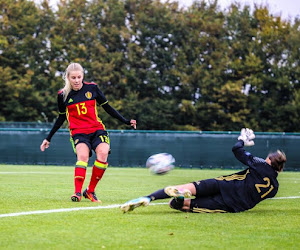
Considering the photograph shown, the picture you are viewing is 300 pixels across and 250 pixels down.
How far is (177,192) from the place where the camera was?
24.2 feet

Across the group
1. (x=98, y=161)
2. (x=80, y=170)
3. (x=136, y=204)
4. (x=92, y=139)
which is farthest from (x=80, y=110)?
(x=136, y=204)

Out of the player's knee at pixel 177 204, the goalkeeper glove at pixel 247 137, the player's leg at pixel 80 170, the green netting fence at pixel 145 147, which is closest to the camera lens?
the player's knee at pixel 177 204

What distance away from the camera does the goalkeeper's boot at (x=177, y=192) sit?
24.1ft

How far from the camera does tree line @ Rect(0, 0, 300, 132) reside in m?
47.2

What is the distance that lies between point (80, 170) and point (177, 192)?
1980mm

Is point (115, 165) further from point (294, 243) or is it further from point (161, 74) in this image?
point (161, 74)

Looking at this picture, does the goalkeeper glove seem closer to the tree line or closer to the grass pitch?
the grass pitch

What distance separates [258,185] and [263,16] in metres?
43.6

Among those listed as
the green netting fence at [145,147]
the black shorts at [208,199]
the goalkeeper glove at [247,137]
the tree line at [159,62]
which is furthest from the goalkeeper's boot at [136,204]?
the tree line at [159,62]

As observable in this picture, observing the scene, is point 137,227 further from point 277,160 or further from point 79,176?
point 79,176

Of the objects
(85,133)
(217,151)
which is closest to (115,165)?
(217,151)

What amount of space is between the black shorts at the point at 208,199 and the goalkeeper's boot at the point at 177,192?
234 mm

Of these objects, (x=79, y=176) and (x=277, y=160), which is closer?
(x=277, y=160)

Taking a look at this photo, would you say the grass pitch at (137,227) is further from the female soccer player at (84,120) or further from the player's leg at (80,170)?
the female soccer player at (84,120)
